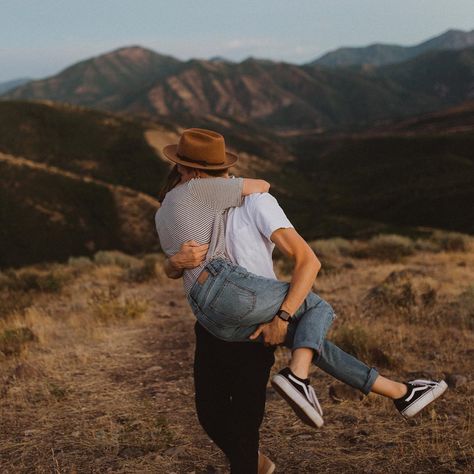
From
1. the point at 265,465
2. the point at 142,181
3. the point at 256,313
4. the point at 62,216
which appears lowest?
the point at 62,216

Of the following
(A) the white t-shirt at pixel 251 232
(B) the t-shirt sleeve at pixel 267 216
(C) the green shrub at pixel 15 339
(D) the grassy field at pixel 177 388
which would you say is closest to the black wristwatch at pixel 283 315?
(A) the white t-shirt at pixel 251 232

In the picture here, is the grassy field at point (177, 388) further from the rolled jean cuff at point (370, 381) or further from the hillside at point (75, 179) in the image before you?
the hillside at point (75, 179)

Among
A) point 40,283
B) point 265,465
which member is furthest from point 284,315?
point 40,283

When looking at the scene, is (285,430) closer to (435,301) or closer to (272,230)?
(272,230)

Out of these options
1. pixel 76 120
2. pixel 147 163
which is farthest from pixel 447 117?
pixel 76 120

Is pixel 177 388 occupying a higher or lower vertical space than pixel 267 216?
lower

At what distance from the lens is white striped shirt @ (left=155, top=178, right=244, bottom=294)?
2678mm

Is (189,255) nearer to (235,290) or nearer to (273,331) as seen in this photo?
(235,290)

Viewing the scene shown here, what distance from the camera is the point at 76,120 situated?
10844cm

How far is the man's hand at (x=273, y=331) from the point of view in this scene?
8.47 feet

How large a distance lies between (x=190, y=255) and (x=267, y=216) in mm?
449

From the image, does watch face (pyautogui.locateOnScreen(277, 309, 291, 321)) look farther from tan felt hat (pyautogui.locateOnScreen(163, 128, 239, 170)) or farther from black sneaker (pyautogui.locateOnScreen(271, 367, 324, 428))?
tan felt hat (pyautogui.locateOnScreen(163, 128, 239, 170))

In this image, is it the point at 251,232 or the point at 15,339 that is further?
the point at 15,339

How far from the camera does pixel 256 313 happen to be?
254cm
